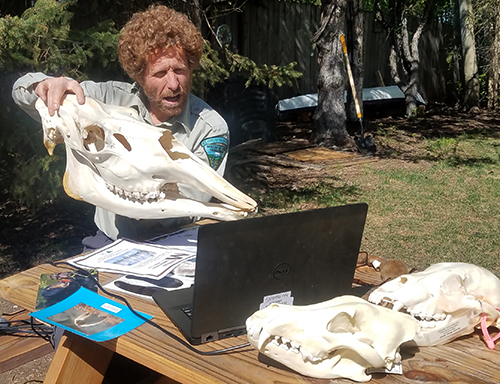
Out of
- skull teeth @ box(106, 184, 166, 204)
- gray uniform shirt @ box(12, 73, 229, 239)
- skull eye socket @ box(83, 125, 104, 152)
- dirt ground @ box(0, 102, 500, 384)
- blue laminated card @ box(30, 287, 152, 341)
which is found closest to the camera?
blue laminated card @ box(30, 287, 152, 341)

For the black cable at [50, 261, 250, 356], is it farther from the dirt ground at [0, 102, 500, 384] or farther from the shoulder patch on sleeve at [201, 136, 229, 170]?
the dirt ground at [0, 102, 500, 384]

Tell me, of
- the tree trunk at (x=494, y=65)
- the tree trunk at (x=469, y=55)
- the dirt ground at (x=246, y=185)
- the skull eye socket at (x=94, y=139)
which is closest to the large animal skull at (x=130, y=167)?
the skull eye socket at (x=94, y=139)

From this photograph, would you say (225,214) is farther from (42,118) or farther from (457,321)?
(42,118)

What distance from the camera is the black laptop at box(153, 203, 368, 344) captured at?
1478 millimetres

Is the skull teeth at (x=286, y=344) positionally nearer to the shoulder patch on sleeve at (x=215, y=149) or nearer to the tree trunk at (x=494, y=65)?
the shoulder patch on sleeve at (x=215, y=149)

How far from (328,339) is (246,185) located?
202 inches

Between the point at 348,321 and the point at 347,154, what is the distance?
6781 millimetres

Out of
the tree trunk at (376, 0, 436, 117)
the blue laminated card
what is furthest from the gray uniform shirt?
the tree trunk at (376, 0, 436, 117)

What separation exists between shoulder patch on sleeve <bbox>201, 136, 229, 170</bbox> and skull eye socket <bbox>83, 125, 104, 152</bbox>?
624 mm

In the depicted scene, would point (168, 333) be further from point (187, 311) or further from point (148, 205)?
point (148, 205)

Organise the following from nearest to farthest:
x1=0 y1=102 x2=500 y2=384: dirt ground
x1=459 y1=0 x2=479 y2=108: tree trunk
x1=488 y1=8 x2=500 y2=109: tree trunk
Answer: x1=0 y1=102 x2=500 y2=384: dirt ground, x1=488 y1=8 x2=500 y2=109: tree trunk, x1=459 y1=0 x2=479 y2=108: tree trunk

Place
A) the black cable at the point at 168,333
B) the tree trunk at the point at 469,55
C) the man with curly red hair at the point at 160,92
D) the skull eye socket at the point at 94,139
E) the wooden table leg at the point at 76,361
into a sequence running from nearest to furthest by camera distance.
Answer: the black cable at the point at 168,333, the wooden table leg at the point at 76,361, the skull eye socket at the point at 94,139, the man with curly red hair at the point at 160,92, the tree trunk at the point at 469,55

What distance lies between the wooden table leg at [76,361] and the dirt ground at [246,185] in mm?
1155

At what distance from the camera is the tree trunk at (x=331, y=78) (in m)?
7.91
